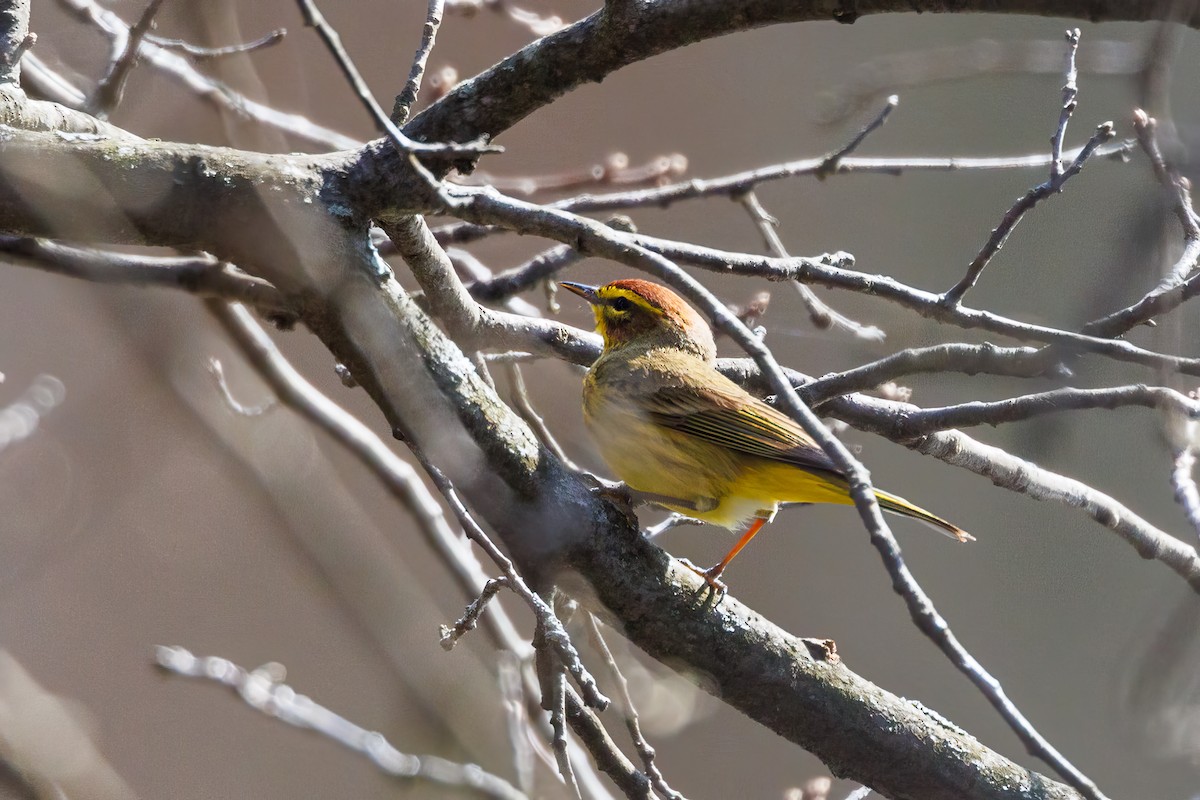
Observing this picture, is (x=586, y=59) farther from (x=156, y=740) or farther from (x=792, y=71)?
(x=792, y=71)

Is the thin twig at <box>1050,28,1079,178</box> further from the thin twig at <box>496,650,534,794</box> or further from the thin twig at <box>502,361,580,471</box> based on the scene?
the thin twig at <box>496,650,534,794</box>

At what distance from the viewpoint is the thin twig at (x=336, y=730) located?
8.86 ft

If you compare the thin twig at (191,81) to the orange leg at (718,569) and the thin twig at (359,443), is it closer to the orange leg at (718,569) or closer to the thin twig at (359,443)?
the thin twig at (359,443)

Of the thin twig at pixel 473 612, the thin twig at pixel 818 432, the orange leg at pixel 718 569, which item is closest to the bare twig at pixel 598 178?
the orange leg at pixel 718 569

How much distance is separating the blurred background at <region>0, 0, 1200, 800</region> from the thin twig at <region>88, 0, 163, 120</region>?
0.11m

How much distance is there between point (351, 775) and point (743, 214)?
4.22 m

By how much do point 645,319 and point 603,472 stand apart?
116 centimetres

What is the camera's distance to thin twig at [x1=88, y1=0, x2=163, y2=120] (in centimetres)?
284

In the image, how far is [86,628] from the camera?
4.97 metres

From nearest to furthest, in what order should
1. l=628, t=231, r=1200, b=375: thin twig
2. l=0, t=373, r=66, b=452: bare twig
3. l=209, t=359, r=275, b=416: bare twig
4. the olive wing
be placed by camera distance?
l=628, t=231, r=1200, b=375: thin twig
the olive wing
l=209, t=359, r=275, b=416: bare twig
l=0, t=373, r=66, b=452: bare twig

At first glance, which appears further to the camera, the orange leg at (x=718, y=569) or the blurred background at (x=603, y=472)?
the orange leg at (x=718, y=569)

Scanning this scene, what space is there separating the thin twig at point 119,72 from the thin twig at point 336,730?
160 cm

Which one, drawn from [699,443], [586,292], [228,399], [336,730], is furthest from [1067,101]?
[336,730]

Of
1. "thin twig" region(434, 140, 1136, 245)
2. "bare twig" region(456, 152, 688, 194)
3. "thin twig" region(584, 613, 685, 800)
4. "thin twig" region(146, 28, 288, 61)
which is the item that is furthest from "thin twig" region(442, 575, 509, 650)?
"bare twig" region(456, 152, 688, 194)
